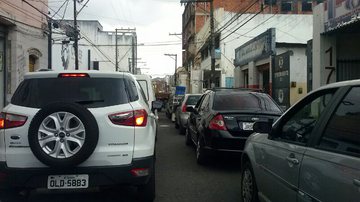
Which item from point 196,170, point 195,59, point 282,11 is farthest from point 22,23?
point 195,59

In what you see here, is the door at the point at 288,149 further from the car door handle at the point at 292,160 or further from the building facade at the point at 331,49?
the building facade at the point at 331,49

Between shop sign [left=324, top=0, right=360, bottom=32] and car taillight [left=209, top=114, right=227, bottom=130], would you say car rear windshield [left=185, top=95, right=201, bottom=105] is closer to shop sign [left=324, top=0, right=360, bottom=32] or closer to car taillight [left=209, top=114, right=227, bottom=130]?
shop sign [left=324, top=0, right=360, bottom=32]

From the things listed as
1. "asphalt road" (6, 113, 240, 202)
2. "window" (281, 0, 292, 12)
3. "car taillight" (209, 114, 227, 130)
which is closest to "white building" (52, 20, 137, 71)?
"window" (281, 0, 292, 12)

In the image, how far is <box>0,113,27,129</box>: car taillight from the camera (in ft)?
17.0

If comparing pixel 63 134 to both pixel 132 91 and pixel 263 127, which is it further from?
pixel 263 127

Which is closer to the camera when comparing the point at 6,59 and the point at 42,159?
the point at 42,159

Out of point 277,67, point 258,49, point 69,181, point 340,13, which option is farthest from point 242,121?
point 258,49

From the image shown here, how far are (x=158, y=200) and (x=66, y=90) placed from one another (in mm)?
1993

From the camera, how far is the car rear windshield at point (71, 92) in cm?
533

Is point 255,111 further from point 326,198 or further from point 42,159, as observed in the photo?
point 326,198

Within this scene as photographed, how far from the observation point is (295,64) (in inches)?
864

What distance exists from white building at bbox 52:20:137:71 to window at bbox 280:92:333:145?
1193 inches

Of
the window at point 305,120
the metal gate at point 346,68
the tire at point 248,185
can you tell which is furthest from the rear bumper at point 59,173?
the metal gate at point 346,68

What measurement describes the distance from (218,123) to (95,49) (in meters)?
62.7
